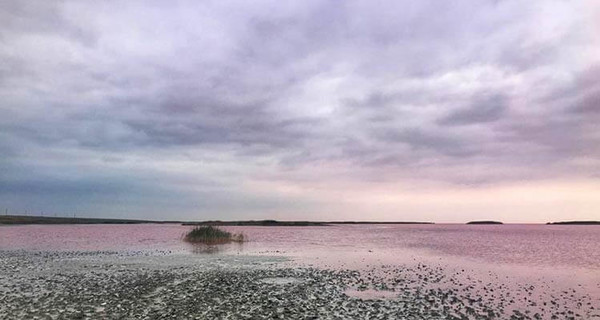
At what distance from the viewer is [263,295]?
25.4 metres

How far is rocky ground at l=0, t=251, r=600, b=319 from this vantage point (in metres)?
20.5

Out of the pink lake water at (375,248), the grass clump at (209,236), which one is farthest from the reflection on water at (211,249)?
the grass clump at (209,236)

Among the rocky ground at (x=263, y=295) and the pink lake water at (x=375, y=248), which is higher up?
the pink lake water at (x=375, y=248)

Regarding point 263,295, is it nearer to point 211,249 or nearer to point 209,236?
point 211,249

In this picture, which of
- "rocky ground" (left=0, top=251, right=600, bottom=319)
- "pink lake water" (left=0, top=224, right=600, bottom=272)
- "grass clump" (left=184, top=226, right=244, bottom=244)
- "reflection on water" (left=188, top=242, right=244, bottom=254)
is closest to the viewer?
"rocky ground" (left=0, top=251, right=600, bottom=319)

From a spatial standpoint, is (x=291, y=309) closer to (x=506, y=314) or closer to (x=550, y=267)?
(x=506, y=314)

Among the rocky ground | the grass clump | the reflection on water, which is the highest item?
the grass clump

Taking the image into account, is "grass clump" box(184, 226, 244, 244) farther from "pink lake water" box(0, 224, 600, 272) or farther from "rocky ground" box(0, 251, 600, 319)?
"rocky ground" box(0, 251, 600, 319)

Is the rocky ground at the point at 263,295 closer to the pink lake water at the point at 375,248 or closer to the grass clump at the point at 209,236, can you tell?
the pink lake water at the point at 375,248

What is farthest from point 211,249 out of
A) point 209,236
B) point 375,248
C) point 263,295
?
point 263,295

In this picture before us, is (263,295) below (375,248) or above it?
below

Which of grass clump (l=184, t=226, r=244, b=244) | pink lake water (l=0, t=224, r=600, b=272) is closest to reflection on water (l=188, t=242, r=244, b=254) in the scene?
pink lake water (l=0, t=224, r=600, b=272)

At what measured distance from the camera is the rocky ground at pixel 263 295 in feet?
67.1

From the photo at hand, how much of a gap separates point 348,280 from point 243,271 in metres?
9.34
